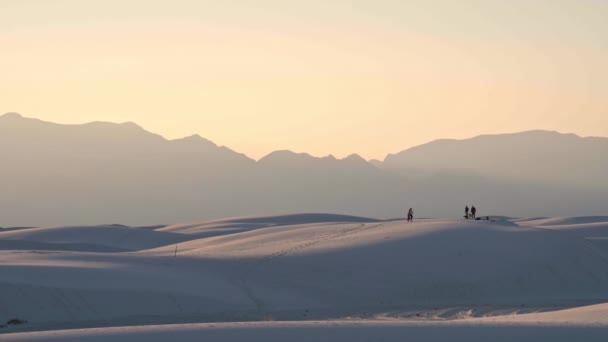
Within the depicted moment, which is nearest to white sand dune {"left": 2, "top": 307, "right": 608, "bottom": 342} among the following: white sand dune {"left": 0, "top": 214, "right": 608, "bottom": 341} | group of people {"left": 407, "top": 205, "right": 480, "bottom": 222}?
white sand dune {"left": 0, "top": 214, "right": 608, "bottom": 341}

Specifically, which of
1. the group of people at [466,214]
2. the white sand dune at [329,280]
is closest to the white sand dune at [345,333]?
the white sand dune at [329,280]

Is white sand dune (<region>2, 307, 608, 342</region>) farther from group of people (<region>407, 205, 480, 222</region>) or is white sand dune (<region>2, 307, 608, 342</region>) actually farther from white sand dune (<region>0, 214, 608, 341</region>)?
group of people (<region>407, 205, 480, 222</region>)

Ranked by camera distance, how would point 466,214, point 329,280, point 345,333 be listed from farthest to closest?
point 466,214 → point 329,280 → point 345,333

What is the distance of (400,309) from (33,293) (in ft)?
34.1

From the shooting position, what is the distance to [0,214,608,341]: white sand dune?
27859 millimetres

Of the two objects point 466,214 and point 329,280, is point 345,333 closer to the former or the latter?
point 329,280

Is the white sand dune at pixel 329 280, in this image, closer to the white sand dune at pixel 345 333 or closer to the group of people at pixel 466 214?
the white sand dune at pixel 345 333

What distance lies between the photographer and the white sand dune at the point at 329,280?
27.9 m

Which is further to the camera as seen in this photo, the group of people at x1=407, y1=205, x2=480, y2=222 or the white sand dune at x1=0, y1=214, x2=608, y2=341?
the group of people at x1=407, y1=205, x2=480, y2=222

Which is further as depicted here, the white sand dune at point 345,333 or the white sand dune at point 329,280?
the white sand dune at point 329,280

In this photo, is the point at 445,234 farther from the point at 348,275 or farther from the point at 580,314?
the point at 580,314

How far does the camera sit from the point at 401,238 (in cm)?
4169

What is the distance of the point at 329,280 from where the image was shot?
116 feet

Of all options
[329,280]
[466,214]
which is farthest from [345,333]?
[466,214]
